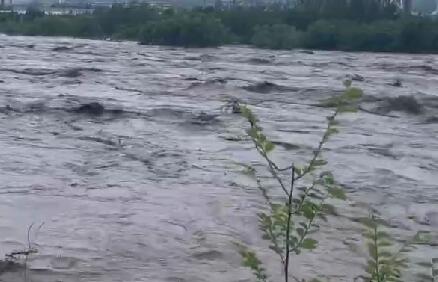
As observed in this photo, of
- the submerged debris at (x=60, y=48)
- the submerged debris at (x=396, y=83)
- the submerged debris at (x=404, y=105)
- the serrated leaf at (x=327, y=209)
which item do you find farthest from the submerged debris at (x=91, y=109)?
the submerged debris at (x=60, y=48)

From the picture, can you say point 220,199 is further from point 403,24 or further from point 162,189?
point 403,24

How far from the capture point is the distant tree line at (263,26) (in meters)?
33.8

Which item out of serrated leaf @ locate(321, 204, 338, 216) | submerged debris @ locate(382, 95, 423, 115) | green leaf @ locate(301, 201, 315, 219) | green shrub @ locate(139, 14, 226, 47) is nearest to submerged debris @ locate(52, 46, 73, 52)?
green shrub @ locate(139, 14, 226, 47)

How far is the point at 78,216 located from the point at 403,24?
26.9 m

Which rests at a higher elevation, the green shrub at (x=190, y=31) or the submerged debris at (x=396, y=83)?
the submerged debris at (x=396, y=83)

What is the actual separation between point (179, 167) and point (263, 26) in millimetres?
26904

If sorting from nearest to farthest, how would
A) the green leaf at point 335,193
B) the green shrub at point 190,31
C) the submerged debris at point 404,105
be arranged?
the green leaf at point 335,193
the submerged debris at point 404,105
the green shrub at point 190,31

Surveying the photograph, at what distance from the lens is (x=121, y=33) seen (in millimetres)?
38531

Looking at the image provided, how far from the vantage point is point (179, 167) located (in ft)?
35.4

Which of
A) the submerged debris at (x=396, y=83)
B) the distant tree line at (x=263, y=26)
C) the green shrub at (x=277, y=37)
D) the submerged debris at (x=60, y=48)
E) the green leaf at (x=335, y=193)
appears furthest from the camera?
the green shrub at (x=277, y=37)

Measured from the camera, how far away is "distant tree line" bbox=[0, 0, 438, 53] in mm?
33812

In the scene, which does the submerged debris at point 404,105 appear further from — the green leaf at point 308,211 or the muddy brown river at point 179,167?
the green leaf at point 308,211

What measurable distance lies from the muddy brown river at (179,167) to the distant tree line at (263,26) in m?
11.7

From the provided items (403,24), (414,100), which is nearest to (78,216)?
(414,100)
